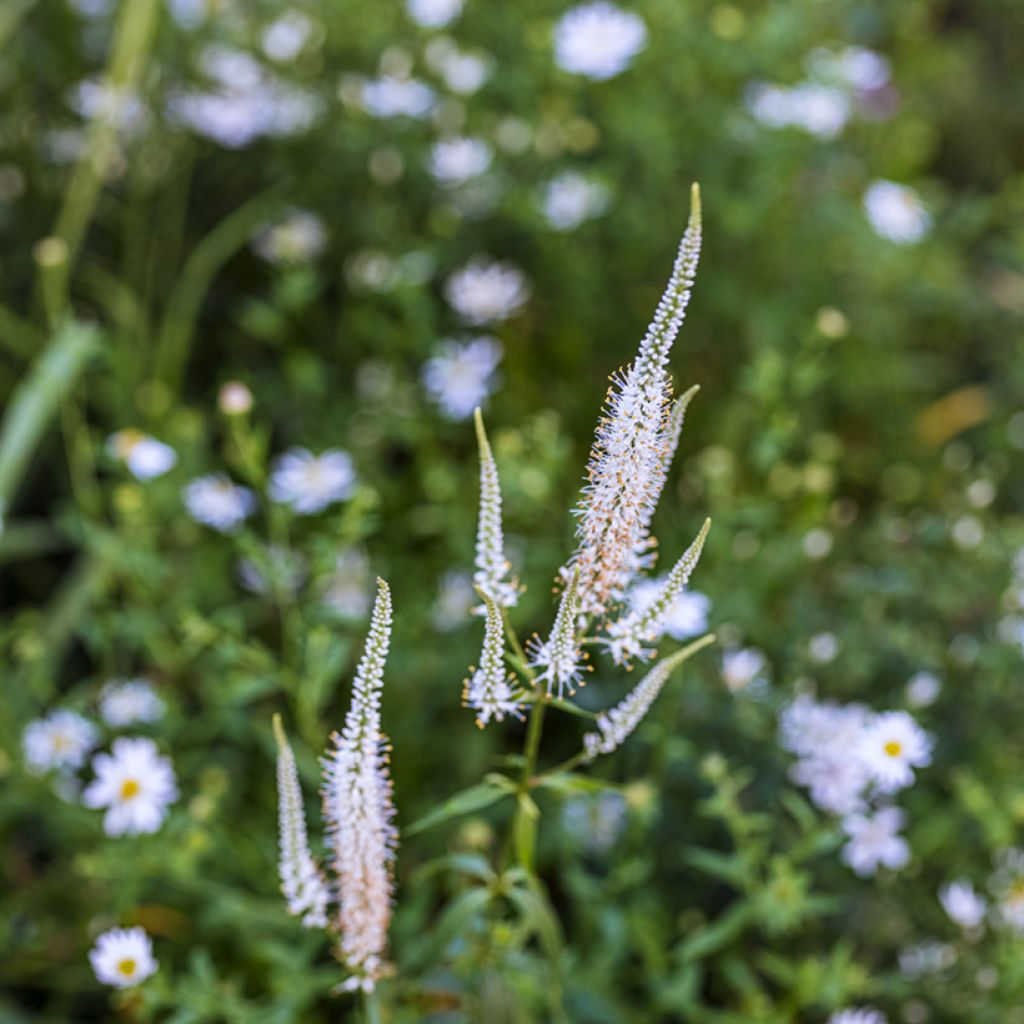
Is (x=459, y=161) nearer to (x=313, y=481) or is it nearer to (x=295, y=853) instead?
(x=313, y=481)

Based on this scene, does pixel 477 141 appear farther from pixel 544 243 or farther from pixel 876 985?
pixel 876 985

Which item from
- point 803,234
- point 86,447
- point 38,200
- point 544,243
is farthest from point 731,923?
point 38,200

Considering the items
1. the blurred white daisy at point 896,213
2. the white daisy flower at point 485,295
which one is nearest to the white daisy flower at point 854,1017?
the white daisy flower at point 485,295

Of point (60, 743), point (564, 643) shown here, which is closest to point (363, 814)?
point (564, 643)

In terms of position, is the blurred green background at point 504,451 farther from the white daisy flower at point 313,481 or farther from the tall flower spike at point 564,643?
the tall flower spike at point 564,643

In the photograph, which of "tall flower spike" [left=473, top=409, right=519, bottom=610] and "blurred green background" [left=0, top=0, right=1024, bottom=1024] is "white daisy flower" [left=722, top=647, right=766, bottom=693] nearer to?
"blurred green background" [left=0, top=0, right=1024, bottom=1024]

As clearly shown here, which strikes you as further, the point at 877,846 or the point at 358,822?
the point at 877,846

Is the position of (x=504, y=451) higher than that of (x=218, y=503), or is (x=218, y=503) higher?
(x=504, y=451)
